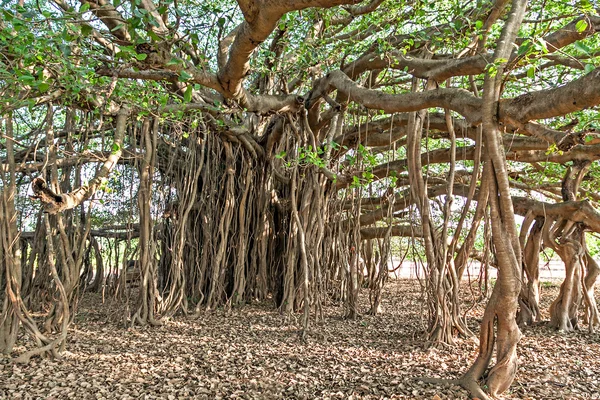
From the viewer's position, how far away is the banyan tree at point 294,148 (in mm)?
2293

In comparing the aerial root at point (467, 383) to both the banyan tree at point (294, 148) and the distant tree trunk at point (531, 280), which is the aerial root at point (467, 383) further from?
the distant tree trunk at point (531, 280)

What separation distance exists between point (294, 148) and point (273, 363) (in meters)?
2.44

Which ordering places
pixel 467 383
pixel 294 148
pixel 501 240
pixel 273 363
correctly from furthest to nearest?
1. pixel 294 148
2. pixel 273 363
3. pixel 467 383
4. pixel 501 240

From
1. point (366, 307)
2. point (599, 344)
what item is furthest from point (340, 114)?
point (599, 344)

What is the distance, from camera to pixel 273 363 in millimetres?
2936

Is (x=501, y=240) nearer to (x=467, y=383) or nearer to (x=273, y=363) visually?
(x=467, y=383)

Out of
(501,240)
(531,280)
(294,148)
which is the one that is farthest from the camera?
(294,148)

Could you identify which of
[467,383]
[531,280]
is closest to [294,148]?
[531,280]

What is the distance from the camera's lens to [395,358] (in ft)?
10.1

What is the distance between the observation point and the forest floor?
241 cm

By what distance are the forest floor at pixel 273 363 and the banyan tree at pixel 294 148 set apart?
0.80ft

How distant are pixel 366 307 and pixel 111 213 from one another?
357 centimetres

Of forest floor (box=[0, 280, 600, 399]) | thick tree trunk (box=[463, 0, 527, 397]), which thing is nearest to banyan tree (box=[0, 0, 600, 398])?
thick tree trunk (box=[463, 0, 527, 397])

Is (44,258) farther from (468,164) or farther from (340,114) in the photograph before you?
(468,164)
